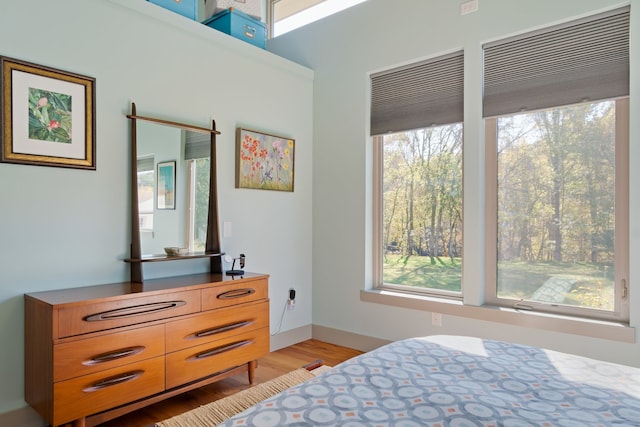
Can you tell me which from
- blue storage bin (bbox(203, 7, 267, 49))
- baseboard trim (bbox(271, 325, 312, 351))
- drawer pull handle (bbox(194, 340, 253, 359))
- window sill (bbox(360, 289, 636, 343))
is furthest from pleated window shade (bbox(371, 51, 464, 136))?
drawer pull handle (bbox(194, 340, 253, 359))

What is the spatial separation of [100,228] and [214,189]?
2.69ft

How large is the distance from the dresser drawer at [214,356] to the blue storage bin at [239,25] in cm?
234

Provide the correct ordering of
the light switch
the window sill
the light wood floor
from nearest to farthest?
1. the light wood floor
2. the window sill
3. the light switch

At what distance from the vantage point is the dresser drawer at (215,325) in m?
2.36

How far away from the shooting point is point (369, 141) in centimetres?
359

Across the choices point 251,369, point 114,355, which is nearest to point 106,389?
point 114,355

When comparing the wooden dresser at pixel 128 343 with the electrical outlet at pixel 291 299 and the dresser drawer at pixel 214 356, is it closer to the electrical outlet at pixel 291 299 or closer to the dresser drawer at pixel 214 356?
the dresser drawer at pixel 214 356

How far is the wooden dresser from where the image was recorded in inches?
75.9

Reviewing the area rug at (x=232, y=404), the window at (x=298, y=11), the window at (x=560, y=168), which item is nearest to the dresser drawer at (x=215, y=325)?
the area rug at (x=232, y=404)

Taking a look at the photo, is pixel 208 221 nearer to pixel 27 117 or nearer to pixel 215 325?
pixel 215 325

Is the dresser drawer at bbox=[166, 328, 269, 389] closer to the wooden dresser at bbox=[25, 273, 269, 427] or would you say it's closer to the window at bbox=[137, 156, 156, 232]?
the wooden dresser at bbox=[25, 273, 269, 427]

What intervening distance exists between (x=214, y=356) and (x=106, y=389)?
65cm

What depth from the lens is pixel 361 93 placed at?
3586 mm

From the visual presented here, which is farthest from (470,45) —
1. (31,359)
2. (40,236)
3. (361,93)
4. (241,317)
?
(31,359)
